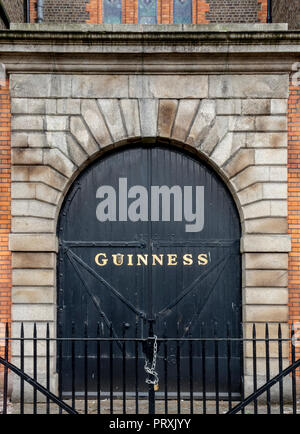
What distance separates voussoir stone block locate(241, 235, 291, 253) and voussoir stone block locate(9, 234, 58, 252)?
3226mm

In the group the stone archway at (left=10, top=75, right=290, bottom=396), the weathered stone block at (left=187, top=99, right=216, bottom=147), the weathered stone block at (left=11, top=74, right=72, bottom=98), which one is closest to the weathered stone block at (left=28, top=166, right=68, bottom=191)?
the stone archway at (left=10, top=75, right=290, bottom=396)

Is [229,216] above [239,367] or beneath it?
above

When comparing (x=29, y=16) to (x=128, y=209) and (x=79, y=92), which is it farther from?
(x=128, y=209)

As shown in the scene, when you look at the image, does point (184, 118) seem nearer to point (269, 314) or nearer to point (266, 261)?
point (266, 261)

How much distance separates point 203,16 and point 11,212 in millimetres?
5584

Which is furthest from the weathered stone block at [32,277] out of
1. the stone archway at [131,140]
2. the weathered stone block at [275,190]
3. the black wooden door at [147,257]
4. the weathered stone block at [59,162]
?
the weathered stone block at [275,190]

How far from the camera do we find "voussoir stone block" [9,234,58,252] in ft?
28.2

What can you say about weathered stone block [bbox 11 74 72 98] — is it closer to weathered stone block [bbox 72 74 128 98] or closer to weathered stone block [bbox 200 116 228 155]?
weathered stone block [bbox 72 74 128 98]

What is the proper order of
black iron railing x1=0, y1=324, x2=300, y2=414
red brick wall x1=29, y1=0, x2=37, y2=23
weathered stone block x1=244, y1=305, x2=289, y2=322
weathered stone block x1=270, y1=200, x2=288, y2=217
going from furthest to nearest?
red brick wall x1=29, y1=0, x2=37, y2=23 → weathered stone block x1=270, y1=200, x2=288, y2=217 → weathered stone block x1=244, y1=305, x2=289, y2=322 → black iron railing x1=0, y1=324, x2=300, y2=414

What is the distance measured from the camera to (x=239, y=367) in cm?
882

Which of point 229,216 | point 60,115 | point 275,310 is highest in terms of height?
point 60,115
